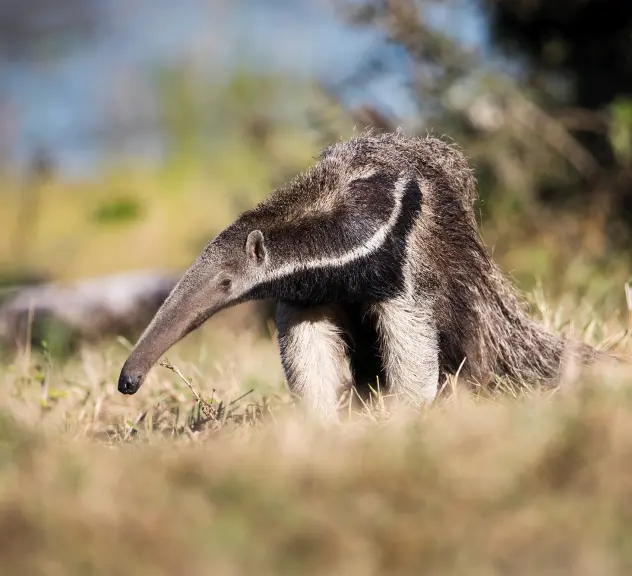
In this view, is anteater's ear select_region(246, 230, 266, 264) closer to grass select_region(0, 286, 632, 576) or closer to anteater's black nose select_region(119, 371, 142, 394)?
anteater's black nose select_region(119, 371, 142, 394)

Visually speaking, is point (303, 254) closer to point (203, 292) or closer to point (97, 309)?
point (203, 292)

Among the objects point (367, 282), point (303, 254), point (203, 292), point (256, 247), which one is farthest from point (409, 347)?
point (203, 292)

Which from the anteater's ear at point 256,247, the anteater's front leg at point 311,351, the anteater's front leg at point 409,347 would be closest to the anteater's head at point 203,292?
the anteater's ear at point 256,247

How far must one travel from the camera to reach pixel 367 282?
4.18 m

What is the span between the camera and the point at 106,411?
5.23m

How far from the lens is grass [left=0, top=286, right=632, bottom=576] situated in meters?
2.21

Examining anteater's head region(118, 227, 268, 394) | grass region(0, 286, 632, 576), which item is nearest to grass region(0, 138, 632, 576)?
grass region(0, 286, 632, 576)

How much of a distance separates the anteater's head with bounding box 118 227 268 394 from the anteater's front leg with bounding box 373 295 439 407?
2.07 ft

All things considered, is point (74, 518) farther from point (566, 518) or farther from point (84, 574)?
point (566, 518)

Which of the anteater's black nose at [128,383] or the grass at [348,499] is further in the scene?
the anteater's black nose at [128,383]

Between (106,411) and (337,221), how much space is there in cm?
193

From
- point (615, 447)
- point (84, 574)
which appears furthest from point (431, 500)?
point (84, 574)

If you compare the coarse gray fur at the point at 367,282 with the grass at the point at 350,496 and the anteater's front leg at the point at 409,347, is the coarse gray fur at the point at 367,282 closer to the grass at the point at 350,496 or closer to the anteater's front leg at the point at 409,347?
the anteater's front leg at the point at 409,347

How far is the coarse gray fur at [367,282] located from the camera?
4172mm
